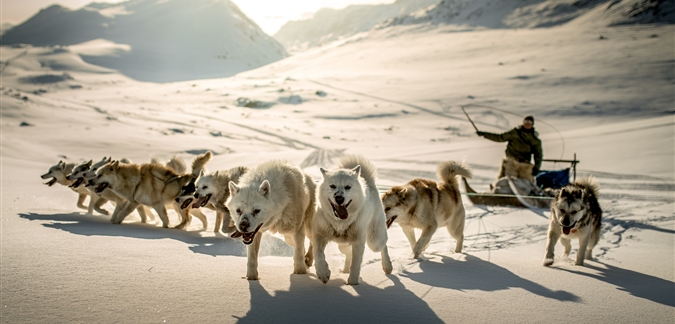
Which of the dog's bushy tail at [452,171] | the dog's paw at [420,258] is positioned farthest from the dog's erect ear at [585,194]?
the dog's paw at [420,258]

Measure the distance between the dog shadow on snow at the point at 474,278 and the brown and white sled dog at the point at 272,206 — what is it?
120 centimetres

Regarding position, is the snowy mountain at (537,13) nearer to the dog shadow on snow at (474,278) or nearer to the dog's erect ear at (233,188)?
the dog shadow on snow at (474,278)

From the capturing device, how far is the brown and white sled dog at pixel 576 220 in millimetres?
5762

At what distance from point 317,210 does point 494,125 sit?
2113 centimetres

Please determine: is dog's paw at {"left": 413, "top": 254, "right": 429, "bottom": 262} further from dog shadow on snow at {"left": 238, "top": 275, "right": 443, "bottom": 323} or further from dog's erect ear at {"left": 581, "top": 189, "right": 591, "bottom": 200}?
dog's erect ear at {"left": 581, "top": 189, "right": 591, "bottom": 200}

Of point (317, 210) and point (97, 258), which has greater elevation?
point (317, 210)

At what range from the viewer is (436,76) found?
3853 centimetres

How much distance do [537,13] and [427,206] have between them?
64383 millimetres

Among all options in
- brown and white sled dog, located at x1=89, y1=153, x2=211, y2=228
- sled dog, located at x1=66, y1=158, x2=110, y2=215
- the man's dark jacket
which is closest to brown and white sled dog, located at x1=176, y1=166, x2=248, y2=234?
brown and white sled dog, located at x1=89, y1=153, x2=211, y2=228

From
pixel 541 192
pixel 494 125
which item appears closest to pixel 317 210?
pixel 541 192

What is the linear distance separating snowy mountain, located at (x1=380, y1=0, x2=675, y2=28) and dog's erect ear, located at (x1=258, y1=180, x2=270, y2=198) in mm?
52750

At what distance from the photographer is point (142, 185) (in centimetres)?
812

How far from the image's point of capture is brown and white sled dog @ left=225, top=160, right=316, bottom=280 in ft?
13.6

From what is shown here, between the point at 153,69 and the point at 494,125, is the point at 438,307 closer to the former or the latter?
the point at 494,125
